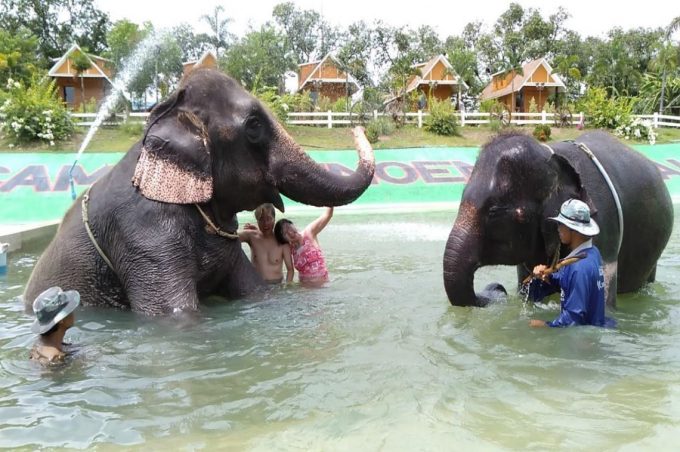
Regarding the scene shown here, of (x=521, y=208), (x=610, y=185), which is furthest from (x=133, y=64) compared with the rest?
(x=521, y=208)

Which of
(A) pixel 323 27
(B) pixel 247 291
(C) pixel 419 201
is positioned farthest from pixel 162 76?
(B) pixel 247 291

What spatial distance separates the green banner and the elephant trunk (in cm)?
1059

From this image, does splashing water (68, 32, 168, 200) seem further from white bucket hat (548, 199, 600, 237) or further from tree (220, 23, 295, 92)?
white bucket hat (548, 199, 600, 237)

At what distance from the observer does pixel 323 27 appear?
68812mm

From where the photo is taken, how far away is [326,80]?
44.9m

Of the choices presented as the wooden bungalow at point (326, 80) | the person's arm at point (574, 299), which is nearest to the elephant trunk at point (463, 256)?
the person's arm at point (574, 299)

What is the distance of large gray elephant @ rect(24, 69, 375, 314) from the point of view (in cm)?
463

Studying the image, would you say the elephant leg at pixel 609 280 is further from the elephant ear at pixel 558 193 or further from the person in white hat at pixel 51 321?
the person in white hat at pixel 51 321

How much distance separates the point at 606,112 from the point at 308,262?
26.1 meters

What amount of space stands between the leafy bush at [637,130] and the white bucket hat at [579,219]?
2530 centimetres

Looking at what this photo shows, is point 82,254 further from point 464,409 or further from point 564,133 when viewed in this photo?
point 564,133

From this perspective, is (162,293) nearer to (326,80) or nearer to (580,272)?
(580,272)

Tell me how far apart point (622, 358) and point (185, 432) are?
259 centimetres

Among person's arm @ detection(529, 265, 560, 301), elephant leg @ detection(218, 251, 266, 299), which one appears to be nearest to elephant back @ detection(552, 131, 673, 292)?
person's arm @ detection(529, 265, 560, 301)
